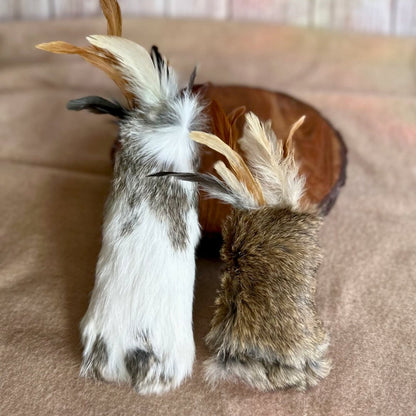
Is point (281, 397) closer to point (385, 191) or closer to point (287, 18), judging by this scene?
point (385, 191)

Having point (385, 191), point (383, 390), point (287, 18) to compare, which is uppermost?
point (287, 18)

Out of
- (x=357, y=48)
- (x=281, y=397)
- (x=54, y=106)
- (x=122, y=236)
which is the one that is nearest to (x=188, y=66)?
(x=54, y=106)

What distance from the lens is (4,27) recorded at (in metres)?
1.21

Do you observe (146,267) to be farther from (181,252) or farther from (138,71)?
(138,71)

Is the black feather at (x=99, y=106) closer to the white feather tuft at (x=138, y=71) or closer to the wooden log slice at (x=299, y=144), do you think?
the white feather tuft at (x=138, y=71)

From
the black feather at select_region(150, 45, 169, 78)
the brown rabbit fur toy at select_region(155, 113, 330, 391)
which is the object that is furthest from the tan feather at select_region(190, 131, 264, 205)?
the black feather at select_region(150, 45, 169, 78)

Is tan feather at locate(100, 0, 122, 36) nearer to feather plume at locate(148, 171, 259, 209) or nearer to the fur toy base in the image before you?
feather plume at locate(148, 171, 259, 209)

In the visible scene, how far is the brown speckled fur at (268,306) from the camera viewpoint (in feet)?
1.87

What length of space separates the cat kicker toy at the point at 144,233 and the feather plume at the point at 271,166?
0.25 feet

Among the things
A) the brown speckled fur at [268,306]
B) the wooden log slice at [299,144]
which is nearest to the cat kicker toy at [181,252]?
the brown speckled fur at [268,306]

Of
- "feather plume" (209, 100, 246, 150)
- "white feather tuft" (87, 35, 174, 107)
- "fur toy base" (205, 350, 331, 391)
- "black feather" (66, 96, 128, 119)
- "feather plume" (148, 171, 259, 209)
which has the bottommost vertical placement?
"fur toy base" (205, 350, 331, 391)

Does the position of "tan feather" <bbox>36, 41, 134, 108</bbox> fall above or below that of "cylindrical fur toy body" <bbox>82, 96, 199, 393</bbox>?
above

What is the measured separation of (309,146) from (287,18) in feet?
1.91

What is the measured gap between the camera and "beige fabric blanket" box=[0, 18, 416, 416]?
0.60 metres
